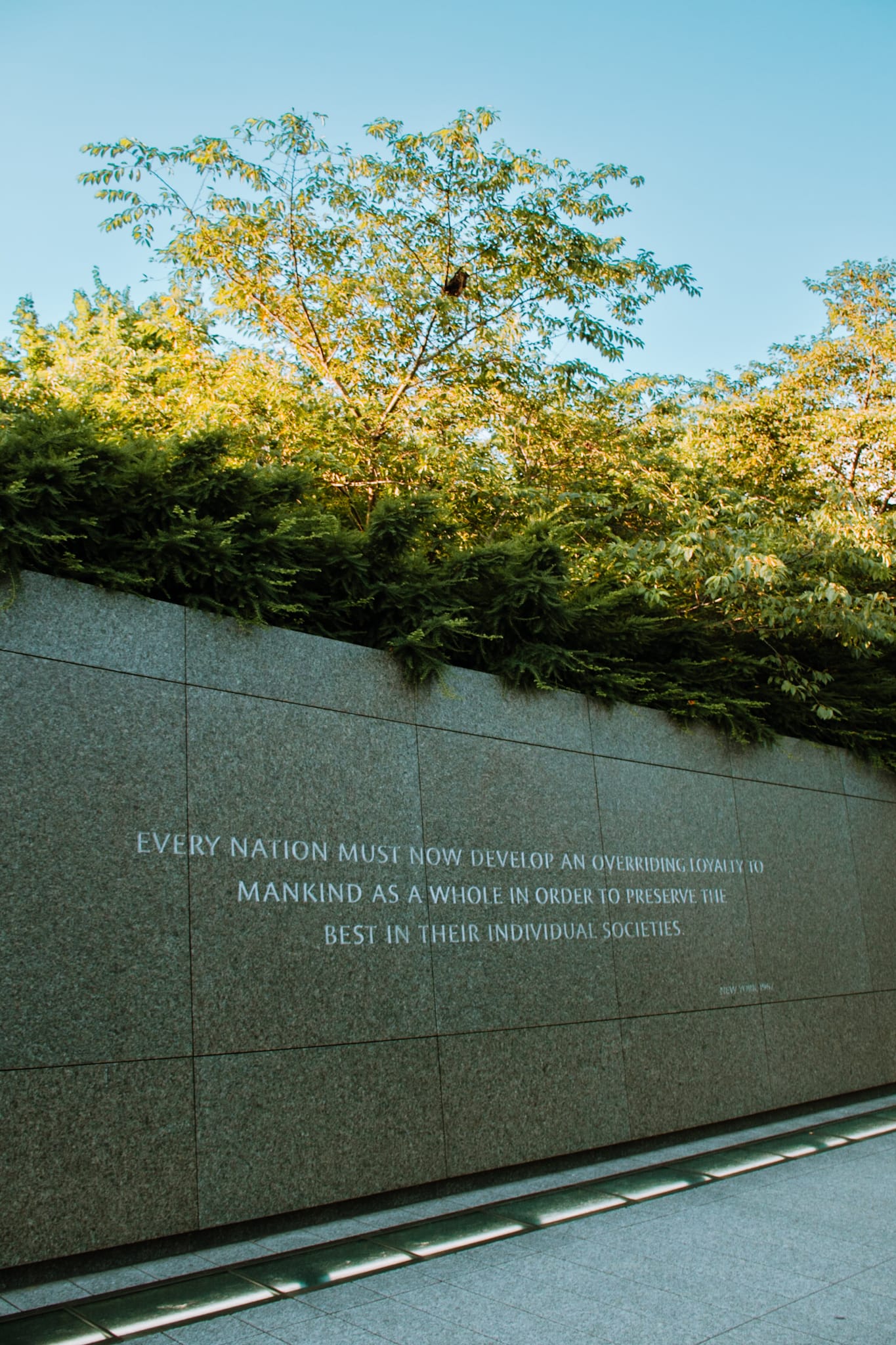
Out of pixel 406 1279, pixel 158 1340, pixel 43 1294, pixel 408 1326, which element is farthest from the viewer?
pixel 406 1279

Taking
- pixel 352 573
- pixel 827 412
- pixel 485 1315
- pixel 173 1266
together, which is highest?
pixel 827 412

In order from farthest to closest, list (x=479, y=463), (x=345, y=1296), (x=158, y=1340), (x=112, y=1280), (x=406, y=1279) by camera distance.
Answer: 1. (x=479, y=463)
2. (x=406, y=1279)
3. (x=112, y=1280)
4. (x=345, y=1296)
5. (x=158, y=1340)

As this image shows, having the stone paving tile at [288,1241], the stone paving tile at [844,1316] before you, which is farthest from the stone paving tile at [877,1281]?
the stone paving tile at [288,1241]

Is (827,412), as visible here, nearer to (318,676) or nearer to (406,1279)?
(318,676)

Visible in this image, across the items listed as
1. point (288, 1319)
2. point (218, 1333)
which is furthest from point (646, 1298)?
point (218, 1333)

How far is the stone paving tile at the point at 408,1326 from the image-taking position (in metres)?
4.29

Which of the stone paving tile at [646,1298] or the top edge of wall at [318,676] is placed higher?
the top edge of wall at [318,676]

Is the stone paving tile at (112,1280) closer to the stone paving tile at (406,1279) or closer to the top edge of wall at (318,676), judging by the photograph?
the stone paving tile at (406,1279)

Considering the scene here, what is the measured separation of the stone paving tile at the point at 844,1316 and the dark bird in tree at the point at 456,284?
33.9 feet

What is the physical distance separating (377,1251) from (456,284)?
33.0 feet

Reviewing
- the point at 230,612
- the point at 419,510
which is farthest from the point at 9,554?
the point at 419,510

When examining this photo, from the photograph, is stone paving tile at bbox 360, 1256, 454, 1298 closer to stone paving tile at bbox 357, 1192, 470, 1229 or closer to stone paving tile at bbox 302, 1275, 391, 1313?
stone paving tile at bbox 302, 1275, 391, 1313

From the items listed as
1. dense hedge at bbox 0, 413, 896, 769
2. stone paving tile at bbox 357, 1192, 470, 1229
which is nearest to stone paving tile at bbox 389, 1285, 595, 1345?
stone paving tile at bbox 357, 1192, 470, 1229

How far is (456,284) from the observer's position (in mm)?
11805
